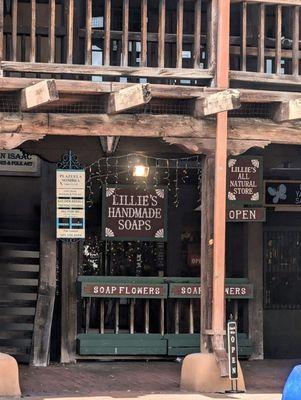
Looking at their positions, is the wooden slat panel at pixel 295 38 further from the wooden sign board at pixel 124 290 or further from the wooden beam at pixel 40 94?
the wooden sign board at pixel 124 290

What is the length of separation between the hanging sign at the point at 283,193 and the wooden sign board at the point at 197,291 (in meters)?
1.45

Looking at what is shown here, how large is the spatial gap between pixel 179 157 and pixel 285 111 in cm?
336

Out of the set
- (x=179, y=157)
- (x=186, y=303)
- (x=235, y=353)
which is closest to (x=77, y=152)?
(x=179, y=157)

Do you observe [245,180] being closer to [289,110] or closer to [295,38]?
[289,110]

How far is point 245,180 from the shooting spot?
13.4 m

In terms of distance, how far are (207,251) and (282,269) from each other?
4.15 metres

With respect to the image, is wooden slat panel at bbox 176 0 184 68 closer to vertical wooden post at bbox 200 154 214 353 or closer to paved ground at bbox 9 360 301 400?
vertical wooden post at bbox 200 154 214 353

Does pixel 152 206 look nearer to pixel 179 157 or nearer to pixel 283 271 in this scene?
pixel 179 157

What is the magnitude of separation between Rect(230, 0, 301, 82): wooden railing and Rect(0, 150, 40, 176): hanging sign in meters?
3.52

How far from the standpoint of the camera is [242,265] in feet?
47.7

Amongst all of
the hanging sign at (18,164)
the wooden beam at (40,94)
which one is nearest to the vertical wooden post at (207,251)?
the wooden beam at (40,94)

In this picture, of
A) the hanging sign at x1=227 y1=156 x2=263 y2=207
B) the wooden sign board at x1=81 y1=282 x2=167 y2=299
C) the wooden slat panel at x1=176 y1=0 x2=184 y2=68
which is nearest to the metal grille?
the hanging sign at x1=227 y1=156 x2=263 y2=207

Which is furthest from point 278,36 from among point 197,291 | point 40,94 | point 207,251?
point 197,291

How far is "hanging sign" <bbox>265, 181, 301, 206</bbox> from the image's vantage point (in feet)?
47.3
